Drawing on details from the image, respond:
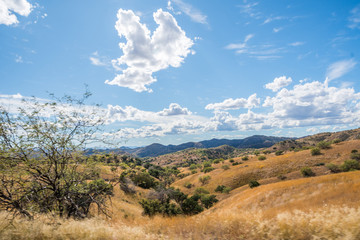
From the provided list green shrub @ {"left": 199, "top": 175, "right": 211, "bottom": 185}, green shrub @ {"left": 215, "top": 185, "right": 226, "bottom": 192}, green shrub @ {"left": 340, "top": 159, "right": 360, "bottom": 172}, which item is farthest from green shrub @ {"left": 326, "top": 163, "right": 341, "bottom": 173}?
green shrub @ {"left": 199, "top": 175, "right": 211, "bottom": 185}

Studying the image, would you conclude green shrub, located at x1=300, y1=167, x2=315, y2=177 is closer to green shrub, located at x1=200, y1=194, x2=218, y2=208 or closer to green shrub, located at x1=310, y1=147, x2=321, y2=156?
green shrub, located at x1=310, y1=147, x2=321, y2=156

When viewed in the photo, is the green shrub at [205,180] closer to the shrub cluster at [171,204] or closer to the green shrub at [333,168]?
the shrub cluster at [171,204]

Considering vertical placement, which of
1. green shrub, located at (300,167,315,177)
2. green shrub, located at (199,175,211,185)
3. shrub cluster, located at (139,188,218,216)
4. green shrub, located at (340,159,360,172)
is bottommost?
green shrub, located at (199,175,211,185)

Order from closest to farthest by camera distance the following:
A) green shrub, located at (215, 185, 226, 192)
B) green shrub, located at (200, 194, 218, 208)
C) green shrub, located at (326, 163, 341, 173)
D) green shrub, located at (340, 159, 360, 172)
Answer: green shrub, located at (340, 159, 360, 172) → green shrub, located at (326, 163, 341, 173) → green shrub, located at (200, 194, 218, 208) → green shrub, located at (215, 185, 226, 192)

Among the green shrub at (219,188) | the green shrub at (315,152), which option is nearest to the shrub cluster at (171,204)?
the green shrub at (219,188)

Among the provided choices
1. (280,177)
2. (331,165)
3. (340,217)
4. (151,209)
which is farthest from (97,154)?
(331,165)

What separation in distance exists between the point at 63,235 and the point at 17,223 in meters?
2.15

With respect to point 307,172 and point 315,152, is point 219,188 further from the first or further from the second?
point 315,152

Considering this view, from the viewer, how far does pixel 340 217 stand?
497 cm

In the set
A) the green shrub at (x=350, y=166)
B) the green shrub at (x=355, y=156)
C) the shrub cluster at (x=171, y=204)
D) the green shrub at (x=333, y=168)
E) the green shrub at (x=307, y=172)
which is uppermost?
the green shrub at (x=355, y=156)

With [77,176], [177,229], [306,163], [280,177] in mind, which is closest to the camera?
[177,229]

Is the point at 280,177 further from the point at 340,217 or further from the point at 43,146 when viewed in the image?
the point at 43,146

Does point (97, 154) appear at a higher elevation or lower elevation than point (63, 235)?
higher

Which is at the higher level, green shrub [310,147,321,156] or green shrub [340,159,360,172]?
green shrub [310,147,321,156]
